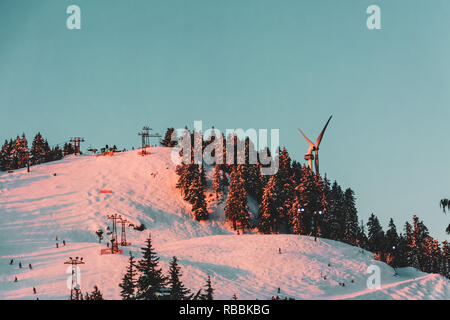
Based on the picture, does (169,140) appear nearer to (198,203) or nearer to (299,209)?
(198,203)

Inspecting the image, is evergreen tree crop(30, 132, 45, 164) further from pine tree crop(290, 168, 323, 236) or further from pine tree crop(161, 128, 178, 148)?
pine tree crop(290, 168, 323, 236)

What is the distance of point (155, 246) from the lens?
217 ft

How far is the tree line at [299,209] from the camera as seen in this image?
74750 millimetres

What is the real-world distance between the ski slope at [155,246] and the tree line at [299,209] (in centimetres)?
460

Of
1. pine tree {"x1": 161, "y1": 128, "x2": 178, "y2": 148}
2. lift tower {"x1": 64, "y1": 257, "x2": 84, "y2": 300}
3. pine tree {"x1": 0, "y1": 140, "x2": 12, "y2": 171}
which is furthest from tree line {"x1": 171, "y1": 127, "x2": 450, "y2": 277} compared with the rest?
pine tree {"x1": 0, "y1": 140, "x2": 12, "y2": 171}

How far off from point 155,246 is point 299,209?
23070 mm

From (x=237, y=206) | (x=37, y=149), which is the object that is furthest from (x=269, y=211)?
(x=37, y=149)

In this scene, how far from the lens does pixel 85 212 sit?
8006 centimetres

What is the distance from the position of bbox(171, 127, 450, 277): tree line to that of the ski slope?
4601 mm

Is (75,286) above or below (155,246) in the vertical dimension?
above

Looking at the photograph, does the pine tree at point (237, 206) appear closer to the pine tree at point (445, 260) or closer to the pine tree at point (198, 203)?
the pine tree at point (198, 203)

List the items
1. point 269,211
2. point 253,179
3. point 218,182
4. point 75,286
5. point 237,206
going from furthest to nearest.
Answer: point 253,179 < point 218,182 < point 237,206 < point 269,211 < point 75,286

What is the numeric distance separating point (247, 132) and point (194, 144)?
13829 millimetres

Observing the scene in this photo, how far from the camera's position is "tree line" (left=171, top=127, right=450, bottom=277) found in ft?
Result: 245
